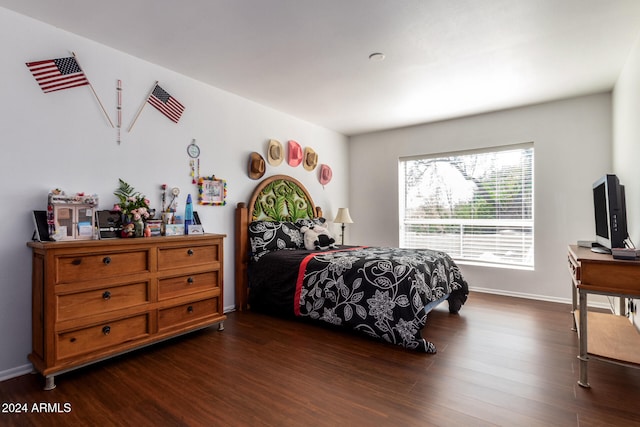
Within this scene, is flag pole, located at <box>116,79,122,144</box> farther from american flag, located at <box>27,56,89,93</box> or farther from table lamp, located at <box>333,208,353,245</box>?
table lamp, located at <box>333,208,353,245</box>

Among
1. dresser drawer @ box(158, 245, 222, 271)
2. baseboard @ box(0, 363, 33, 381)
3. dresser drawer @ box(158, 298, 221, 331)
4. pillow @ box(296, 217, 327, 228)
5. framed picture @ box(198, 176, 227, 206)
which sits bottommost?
baseboard @ box(0, 363, 33, 381)

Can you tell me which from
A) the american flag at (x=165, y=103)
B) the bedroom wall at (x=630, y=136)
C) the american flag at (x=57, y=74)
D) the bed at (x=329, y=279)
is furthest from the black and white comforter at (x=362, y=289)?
the american flag at (x=57, y=74)

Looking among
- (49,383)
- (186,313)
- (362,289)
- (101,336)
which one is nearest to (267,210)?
(186,313)

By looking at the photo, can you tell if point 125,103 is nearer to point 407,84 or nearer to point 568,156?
point 407,84

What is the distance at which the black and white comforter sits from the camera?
2568 millimetres

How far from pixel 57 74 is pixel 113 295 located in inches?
66.5

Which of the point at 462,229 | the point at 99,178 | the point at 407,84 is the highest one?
the point at 407,84

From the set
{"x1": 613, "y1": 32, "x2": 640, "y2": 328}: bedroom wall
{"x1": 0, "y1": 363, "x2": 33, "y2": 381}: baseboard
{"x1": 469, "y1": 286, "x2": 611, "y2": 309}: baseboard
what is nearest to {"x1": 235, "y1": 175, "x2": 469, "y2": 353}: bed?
{"x1": 469, "y1": 286, "x2": 611, "y2": 309}: baseboard

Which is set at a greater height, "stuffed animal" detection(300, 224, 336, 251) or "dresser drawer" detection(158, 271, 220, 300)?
"stuffed animal" detection(300, 224, 336, 251)

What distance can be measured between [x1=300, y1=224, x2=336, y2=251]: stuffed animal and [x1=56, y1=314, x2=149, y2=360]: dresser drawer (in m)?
1.94

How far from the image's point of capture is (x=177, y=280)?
106 inches

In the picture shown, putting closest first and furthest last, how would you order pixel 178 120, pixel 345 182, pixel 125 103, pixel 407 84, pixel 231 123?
pixel 125 103, pixel 178 120, pixel 407 84, pixel 231 123, pixel 345 182

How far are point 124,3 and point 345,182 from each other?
405 cm

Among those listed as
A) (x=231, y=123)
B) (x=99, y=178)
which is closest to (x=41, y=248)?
(x=99, y=178)
